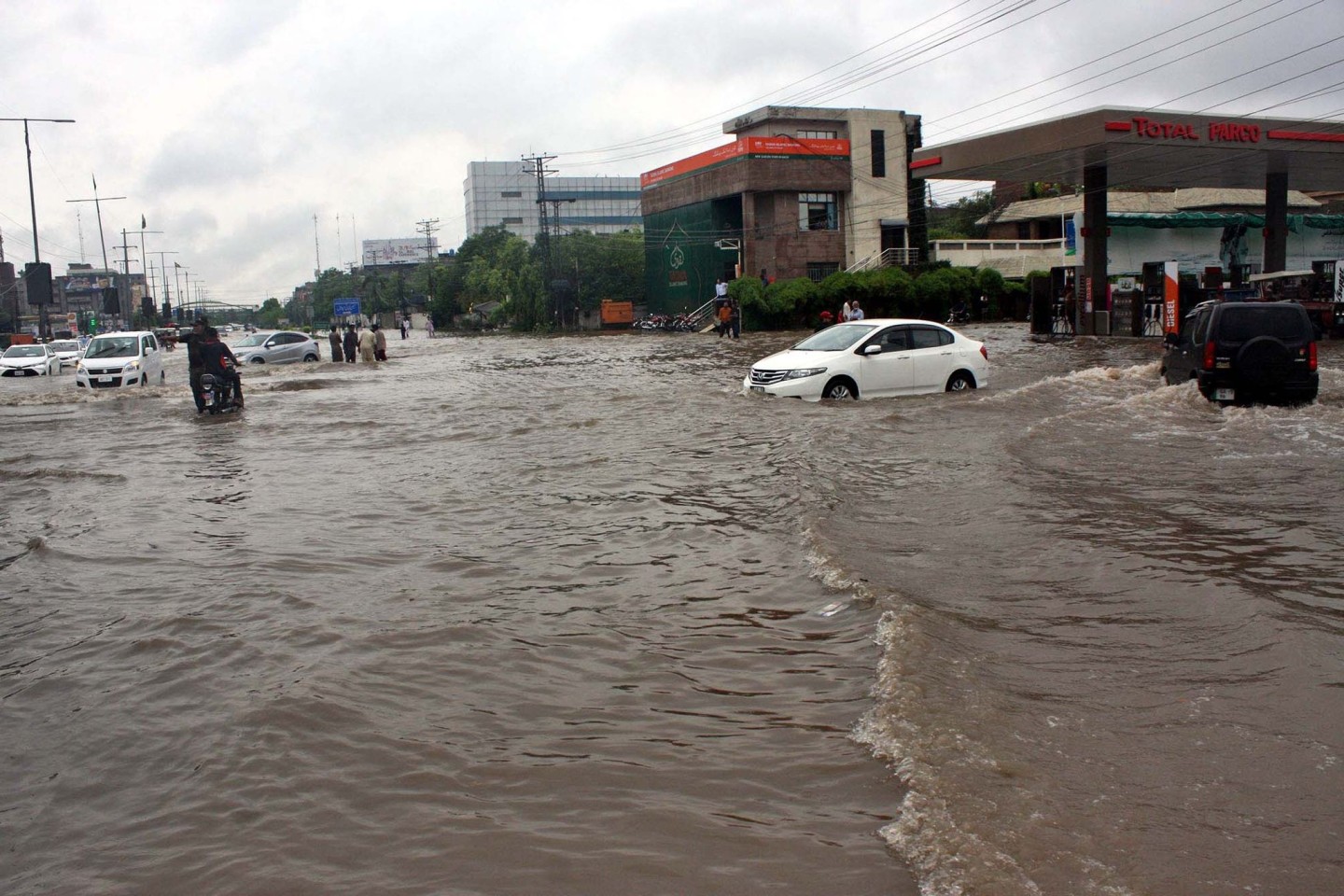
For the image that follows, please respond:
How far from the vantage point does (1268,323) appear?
1438cm

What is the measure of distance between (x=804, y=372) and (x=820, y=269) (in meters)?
44.6

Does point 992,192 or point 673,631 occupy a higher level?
point 992,192

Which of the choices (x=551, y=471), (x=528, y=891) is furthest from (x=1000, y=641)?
(x=551, y=471)

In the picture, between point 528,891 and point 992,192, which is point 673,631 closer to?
point 528,891

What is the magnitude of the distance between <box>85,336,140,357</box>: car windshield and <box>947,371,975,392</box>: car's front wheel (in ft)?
70.4

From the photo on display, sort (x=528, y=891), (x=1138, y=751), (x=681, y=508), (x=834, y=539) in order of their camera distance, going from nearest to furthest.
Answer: (x=528, y=891), (x=1138, y=751), (x=834, y=539), (x=681, y=508)

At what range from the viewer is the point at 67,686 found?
5223mm

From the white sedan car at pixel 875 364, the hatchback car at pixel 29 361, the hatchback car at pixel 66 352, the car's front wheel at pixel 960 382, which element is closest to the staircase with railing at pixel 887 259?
the hatchback car at pixel 66 352

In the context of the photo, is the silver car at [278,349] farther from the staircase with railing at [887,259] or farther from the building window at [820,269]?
the staircase with railing at [887,259]

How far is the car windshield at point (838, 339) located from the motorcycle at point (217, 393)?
10660 millimetres

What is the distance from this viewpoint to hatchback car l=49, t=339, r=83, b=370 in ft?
139

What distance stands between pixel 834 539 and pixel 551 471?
4.64 m

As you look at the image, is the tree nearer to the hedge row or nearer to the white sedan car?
the hedge row

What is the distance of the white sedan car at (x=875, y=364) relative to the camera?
17.0 meters
